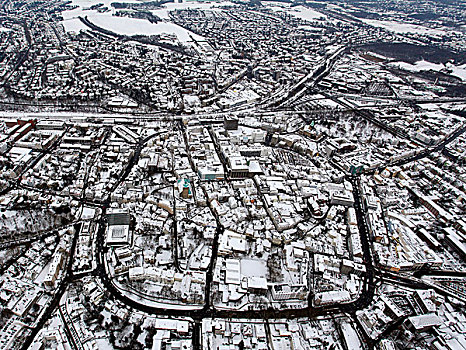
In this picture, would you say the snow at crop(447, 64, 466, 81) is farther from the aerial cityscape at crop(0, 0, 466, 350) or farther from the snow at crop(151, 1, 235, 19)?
the snow at crop(151, 1, 235, 19)

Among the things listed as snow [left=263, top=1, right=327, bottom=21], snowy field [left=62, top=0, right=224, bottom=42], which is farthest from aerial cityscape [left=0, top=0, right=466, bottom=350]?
snow [left=263, top=1, right=327, bottom=21]

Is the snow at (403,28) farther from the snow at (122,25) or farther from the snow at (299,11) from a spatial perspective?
the snow at (122,25)

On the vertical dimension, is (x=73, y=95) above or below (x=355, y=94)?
above

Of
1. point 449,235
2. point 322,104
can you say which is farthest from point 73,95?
→ point 449,235

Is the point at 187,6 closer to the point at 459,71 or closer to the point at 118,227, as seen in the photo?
the point at 459,71

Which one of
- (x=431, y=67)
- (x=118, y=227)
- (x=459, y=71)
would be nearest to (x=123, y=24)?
(x=431, y=67)

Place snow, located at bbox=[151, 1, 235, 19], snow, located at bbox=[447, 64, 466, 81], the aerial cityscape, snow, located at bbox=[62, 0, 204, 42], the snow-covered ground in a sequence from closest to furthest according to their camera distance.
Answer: the aerial cityscape
snow, located at bbox=[447, 64, 466, 81]
the snow-covered ground
snow, located at bbox=[62, 0, 204, 42]
snow, located at bbox=[151, 1, 235, 19]

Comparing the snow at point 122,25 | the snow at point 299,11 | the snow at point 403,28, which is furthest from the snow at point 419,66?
the snow at point 299,11

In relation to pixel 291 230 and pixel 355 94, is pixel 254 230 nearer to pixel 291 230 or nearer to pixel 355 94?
pixel 291 230
